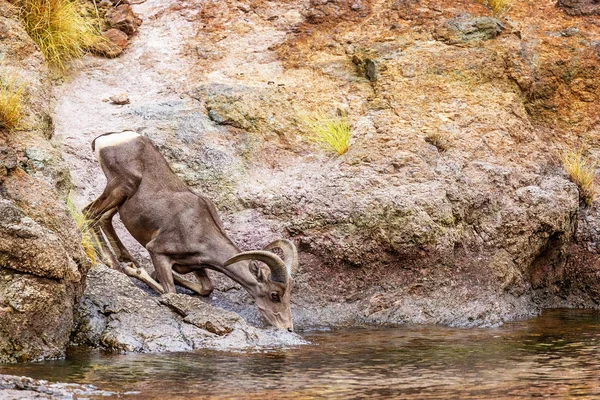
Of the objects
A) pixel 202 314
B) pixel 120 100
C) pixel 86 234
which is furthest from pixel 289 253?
pixel 120 100

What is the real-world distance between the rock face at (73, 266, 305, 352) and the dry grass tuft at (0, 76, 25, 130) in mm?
2264

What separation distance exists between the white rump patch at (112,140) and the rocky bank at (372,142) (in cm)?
49

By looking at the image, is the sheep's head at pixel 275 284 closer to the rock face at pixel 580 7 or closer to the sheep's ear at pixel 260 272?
the sheep's ear at pixel 260 272

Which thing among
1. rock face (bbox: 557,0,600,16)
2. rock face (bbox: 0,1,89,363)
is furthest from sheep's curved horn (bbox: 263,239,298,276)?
rock face (bbox: 557,0,600,16)

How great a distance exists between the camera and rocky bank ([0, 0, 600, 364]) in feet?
35.5

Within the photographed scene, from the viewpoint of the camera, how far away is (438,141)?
1205cm

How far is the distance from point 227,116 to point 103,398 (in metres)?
6.80

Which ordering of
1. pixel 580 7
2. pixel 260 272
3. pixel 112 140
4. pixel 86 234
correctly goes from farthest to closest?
pixel 580 7 < pixel 112 140 < pixel 260 272 < pixel 86 234

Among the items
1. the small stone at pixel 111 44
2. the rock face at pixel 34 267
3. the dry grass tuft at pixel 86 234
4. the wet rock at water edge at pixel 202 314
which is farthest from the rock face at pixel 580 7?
the rock face at pixel 34 267

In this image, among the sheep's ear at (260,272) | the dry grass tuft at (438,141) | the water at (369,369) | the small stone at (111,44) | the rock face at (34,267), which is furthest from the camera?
the small stone at (111,44)

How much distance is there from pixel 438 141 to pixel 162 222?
367 cm

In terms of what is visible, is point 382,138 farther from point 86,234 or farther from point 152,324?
point 152,324

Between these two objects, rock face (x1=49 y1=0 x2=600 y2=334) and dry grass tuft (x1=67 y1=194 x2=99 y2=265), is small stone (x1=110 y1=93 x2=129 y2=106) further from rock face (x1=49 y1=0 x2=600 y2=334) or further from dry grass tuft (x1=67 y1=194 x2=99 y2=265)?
dry grass tuft (x1=67 y1=194 x2=99 y2=265)

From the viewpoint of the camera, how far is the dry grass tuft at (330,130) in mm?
12031
